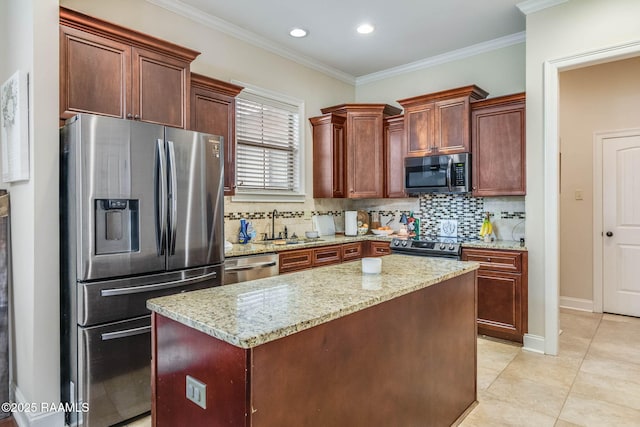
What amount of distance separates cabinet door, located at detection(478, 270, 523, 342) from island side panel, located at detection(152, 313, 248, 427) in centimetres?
313

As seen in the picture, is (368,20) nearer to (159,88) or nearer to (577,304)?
(159,88)

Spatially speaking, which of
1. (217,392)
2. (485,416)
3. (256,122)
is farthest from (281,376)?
(256,122)

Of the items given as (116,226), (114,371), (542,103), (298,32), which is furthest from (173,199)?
(542,103)

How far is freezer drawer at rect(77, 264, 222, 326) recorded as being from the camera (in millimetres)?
2205

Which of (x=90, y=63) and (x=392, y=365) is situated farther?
(x=90, y=63)

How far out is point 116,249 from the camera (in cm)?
232

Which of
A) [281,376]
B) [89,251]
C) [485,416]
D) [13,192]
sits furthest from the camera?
[13,192]

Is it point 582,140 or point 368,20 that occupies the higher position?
point 368,20

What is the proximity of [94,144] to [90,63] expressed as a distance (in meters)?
0.65

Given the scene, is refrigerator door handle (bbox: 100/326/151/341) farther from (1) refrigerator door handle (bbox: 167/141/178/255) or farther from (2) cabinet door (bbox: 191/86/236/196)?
(2) cabinet door (bbox: 191/86/236/196)

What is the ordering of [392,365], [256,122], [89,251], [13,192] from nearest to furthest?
[392,365] < [89,251] < [13,192] < [256,122]

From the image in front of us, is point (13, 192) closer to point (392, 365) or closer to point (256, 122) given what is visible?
point (256, 122)

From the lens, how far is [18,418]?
94.9 inches

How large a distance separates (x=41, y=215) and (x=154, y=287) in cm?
76
